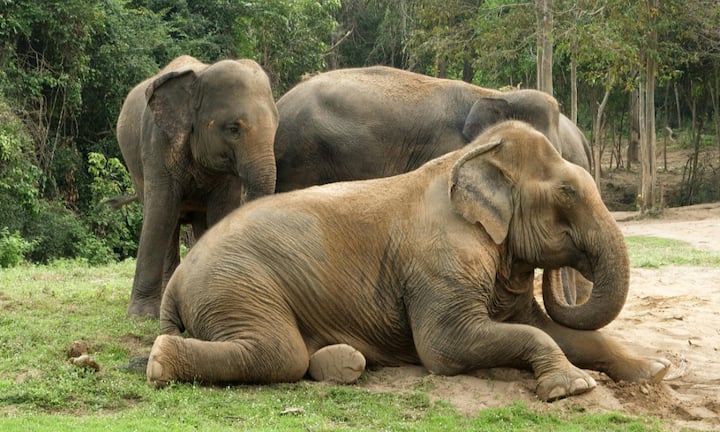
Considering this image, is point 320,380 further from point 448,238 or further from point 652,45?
point 652,45

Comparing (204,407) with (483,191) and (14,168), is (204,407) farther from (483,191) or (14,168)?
(14,168)

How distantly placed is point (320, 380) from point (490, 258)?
1.24 m

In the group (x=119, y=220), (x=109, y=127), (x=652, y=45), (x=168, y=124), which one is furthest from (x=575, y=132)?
(x=652, y=45)

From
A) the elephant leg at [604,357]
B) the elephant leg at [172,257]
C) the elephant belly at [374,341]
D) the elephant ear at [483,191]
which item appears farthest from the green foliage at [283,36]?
the elephant leg at [604,357]

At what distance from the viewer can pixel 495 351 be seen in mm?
5543

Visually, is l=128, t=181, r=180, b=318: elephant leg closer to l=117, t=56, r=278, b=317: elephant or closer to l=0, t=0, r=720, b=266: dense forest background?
l=117, t=56, r=278, b=317: elephant

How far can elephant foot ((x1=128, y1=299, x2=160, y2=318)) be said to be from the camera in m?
7.89

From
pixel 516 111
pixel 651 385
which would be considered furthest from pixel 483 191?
pixel 516 111

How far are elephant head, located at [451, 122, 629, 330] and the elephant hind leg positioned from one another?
4.49 feet

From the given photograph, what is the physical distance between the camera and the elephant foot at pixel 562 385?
5.21 metres

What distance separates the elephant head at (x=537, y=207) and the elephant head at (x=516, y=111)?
221cm

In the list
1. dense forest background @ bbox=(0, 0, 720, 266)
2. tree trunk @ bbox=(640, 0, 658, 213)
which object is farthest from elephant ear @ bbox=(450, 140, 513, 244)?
tree trunk @ bbox=(640, 0, 658, 213)

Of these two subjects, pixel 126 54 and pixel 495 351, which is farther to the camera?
pixel 126 54

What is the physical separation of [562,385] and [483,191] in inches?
48.9
